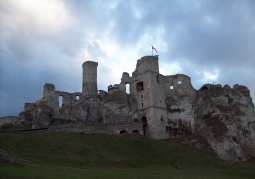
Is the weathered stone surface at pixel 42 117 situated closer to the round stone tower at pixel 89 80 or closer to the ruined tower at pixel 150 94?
the round stone tower at pixel 89 80

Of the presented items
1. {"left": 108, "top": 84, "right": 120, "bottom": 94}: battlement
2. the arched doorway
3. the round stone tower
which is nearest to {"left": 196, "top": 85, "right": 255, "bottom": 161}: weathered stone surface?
the arched doorway

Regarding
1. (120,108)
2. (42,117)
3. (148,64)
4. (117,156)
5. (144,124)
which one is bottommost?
(117,156)

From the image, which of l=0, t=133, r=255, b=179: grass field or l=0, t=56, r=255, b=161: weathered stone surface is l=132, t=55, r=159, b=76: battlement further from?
l=0, t=133, r=255, b=179: grass field

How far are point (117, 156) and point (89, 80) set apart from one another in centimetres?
3477

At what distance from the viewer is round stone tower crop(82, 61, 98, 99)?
70.1 m

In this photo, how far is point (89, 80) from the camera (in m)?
70.8

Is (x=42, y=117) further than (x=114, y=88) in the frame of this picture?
No

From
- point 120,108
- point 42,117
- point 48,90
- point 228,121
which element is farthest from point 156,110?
point 48,90

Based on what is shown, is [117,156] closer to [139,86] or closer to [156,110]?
[156,110]

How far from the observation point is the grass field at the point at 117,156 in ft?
107

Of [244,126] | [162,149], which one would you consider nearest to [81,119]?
[162,149]

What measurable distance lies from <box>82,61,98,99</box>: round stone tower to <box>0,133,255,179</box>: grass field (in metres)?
24.7

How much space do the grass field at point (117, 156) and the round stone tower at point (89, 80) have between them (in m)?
24.7

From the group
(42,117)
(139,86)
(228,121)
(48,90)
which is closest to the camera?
(228,121)
